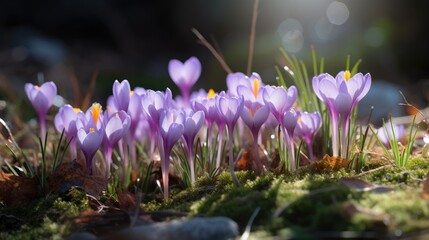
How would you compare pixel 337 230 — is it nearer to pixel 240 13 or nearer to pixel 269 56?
pixel 269 56

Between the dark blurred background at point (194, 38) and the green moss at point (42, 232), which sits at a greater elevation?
the dark blurred background at point (194, 38)

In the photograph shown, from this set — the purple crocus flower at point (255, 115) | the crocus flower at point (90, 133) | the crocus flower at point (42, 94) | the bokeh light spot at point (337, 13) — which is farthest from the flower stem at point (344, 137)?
the bokeh light spot at point (337, 13)

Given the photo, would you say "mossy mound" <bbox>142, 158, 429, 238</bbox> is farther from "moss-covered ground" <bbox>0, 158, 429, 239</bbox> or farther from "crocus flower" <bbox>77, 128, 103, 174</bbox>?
"crocus flower" <bbox>77, 128, 103, 174</bbox>

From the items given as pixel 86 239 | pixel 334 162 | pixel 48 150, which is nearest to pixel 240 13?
pixel 48 150

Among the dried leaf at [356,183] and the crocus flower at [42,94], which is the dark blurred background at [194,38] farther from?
the dried leaf at [356,183]

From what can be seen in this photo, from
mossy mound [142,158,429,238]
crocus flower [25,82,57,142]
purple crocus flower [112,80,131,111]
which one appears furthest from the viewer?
A: crocus flower [25,82,57,142]

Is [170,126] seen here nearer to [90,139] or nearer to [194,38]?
[90,139]

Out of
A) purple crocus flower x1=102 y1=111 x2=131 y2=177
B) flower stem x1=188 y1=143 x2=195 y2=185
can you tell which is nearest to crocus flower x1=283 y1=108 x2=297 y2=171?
flower stem x1=188 y1=143 x2=195 y2=185
